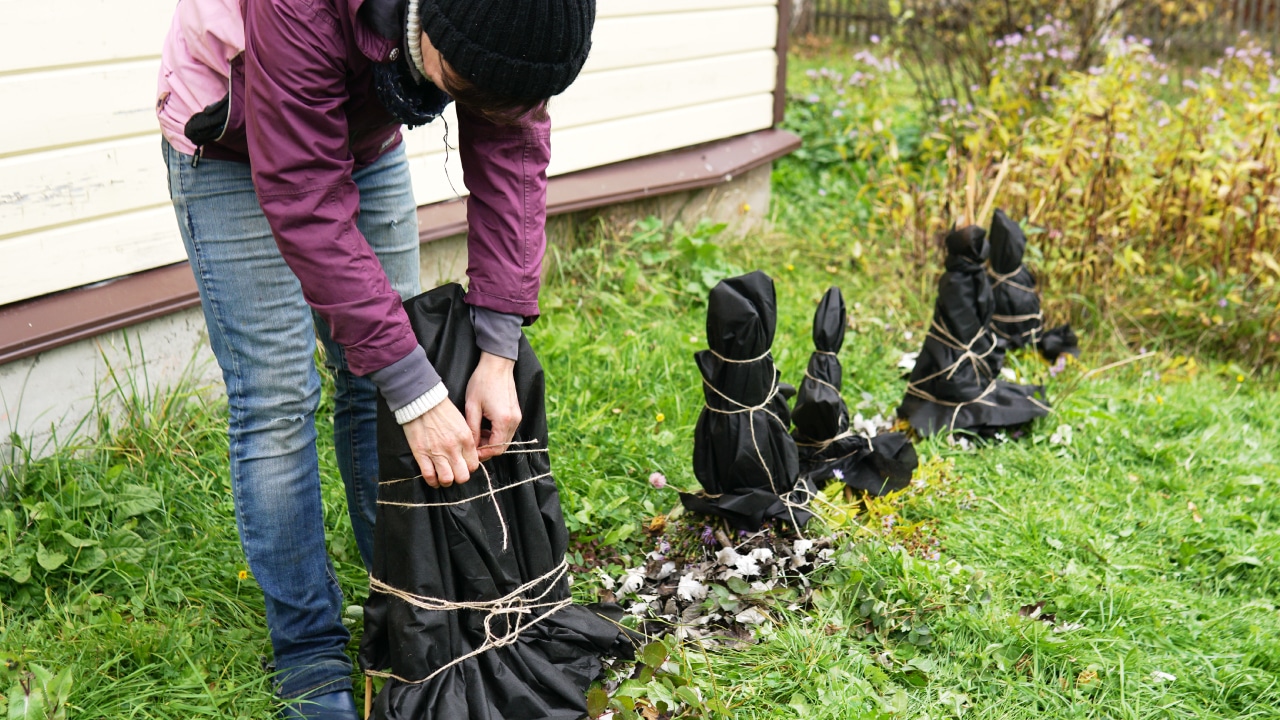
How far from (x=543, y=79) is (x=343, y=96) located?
36 cm

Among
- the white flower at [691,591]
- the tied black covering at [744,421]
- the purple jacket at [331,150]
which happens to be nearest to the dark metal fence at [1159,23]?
the tied black covering at [744,421]

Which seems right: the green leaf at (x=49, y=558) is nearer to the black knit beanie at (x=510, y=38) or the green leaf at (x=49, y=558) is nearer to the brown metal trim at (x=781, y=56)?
the black knit beanie at (x=510, y=38)

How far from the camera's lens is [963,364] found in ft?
11.6

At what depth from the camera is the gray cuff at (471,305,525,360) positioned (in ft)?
6.65

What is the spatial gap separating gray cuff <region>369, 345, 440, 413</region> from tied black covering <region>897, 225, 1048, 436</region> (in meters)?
2.16

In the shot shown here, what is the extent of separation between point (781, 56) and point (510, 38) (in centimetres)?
438

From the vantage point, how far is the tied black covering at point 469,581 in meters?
2.04

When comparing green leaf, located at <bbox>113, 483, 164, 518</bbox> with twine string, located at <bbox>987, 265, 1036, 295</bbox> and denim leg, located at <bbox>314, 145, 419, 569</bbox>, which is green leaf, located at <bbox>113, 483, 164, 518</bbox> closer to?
denim leg, located at <bbox>314, 145, 419, 569</bbox>

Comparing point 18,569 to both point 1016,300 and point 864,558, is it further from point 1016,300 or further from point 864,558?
point 1016,300

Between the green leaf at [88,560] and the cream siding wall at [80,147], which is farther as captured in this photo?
the cream siding wall at [80,147]

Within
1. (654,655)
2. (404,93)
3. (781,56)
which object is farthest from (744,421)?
(781,56)

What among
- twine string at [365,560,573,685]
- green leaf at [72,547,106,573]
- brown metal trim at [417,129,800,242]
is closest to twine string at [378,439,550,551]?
twine string at [365,560,573,685]

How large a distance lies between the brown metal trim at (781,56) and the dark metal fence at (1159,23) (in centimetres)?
535

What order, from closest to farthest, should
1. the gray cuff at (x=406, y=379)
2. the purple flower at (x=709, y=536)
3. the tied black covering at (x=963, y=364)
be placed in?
the gray cuff at (x=406, y=379), the purple flower at (x=709, y=536), the tied black covering at (x=963, y=364)
